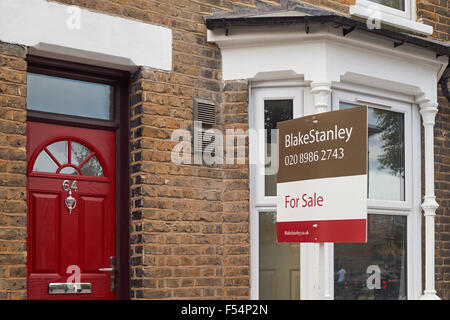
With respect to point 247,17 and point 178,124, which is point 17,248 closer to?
point 178,124

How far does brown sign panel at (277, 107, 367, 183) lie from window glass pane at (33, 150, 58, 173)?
181 cm

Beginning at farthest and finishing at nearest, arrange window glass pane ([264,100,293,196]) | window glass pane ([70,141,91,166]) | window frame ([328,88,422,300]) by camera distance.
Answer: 1. window frame ([328,88,422,300])
2. window glass pane ([264,100,293,196])
3. window glass pane ([70,141,91,166])

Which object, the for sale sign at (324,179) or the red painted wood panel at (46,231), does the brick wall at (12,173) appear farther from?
the for sale sign at (324,179)

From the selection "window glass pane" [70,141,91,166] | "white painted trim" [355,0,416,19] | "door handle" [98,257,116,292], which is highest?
"white painted trim" [355,0,416,19]

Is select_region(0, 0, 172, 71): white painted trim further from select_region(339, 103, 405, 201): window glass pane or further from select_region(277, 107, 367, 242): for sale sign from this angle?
select_region(339, 103, 405, 201): window glass pane

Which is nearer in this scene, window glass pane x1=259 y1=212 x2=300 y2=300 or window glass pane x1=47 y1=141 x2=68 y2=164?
window glass pane x1=47 y1=141 x2=68 y2=164

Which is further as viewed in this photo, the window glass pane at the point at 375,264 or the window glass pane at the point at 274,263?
the window glass pane at the point at 375,264

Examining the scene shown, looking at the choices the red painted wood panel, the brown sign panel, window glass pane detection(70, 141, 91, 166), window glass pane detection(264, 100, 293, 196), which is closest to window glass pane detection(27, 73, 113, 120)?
window glass pane detection(70, 141, 91, 166)

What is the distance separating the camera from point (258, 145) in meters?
5.93

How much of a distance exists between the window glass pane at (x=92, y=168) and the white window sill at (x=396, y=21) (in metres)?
2.80

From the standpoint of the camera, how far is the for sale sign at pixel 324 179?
4.11m

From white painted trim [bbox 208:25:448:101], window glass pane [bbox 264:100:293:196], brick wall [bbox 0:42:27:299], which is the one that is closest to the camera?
brick wall [bbox 0:42:27:299]

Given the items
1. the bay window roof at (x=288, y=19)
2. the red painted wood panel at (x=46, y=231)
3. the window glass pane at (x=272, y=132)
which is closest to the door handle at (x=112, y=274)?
the red painted wood panel at (x=46, y=231)

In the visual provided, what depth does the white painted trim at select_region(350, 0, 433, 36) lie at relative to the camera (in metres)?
6.66
